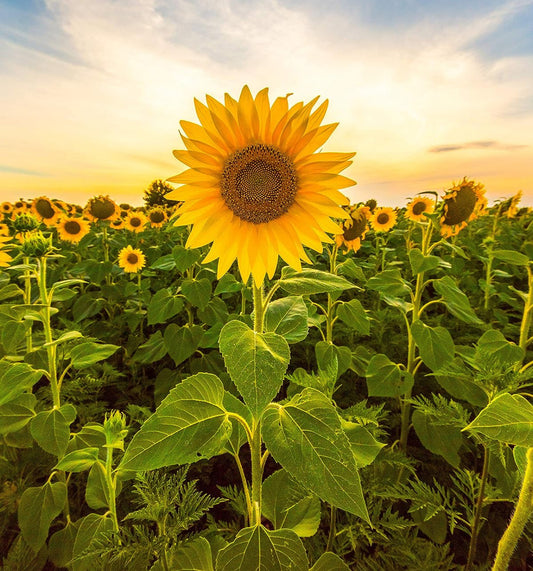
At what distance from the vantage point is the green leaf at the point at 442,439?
187cm

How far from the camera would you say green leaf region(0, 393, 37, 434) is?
5.61ft

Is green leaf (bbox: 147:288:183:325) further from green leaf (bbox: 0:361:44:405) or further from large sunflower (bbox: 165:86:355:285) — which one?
large sunflower (bbox: 165:86:355:285)

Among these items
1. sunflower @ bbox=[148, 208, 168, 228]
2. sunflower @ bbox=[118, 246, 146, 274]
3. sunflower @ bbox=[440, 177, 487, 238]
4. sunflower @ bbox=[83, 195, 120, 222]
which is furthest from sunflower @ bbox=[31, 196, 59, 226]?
sunflower @ bbox=[440, 177, 487, 238]

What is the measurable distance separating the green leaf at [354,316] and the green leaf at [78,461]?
1.48 meters

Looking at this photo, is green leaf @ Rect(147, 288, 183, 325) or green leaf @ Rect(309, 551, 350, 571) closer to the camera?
green leaf @ Rect(309, 551, 350, 571)

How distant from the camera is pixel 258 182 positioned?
120cm

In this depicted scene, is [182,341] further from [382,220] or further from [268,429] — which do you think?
[382,220]

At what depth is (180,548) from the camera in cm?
120

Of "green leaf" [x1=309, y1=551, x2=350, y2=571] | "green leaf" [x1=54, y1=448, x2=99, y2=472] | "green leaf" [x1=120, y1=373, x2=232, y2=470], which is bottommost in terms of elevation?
"green leaf" [x1=309, y1=551, x2=350, y2=571]

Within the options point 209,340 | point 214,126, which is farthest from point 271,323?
point 209,340

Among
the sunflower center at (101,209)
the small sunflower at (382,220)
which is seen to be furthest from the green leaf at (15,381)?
the small sunflower at (382,220)

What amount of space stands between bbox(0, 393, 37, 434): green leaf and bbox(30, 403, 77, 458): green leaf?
15 centimetres

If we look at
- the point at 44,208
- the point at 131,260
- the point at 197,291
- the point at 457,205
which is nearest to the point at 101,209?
the point at 131,260

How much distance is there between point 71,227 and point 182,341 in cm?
348
